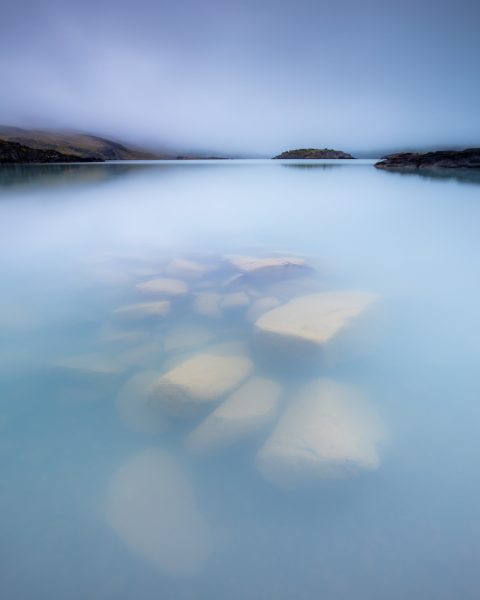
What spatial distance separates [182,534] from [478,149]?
184 ft

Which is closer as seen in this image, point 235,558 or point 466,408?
point 235,558

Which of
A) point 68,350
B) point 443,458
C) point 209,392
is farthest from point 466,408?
point 68,350

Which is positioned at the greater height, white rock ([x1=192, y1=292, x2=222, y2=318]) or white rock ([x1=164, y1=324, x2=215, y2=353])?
white rock ([x1=192, y1=292, x2=222, y2=318])

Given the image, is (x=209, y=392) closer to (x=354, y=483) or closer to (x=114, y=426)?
(x=114, y=426)

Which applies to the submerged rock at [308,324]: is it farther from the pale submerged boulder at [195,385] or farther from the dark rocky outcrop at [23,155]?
the dark rocky outcrop at [23,155]

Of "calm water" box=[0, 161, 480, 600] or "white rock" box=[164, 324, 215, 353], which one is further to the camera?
"white rock" box=[164, 324, 215, 353]

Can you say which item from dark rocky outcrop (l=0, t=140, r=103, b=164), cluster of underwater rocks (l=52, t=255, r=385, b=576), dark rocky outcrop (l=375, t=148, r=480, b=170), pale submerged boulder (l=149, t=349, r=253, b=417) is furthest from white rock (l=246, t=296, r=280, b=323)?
dark rocky outcrop (l=0, t=140, r=103, b=164)

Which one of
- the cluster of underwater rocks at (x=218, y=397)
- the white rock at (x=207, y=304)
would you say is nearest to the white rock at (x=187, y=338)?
the cluster of underwater rocks at (x=218, y=397)

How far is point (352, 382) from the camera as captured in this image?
3527 millimetres

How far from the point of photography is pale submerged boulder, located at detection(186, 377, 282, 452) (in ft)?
8.92

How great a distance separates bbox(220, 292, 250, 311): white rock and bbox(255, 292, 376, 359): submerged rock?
2.98 feet

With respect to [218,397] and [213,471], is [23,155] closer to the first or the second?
[218,397]

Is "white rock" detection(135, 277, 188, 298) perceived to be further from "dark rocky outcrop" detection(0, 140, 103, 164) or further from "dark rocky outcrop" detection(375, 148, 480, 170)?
"dark rocky outcrop" detection(0, 140, 103, 164)

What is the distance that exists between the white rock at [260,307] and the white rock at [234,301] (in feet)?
0.53
